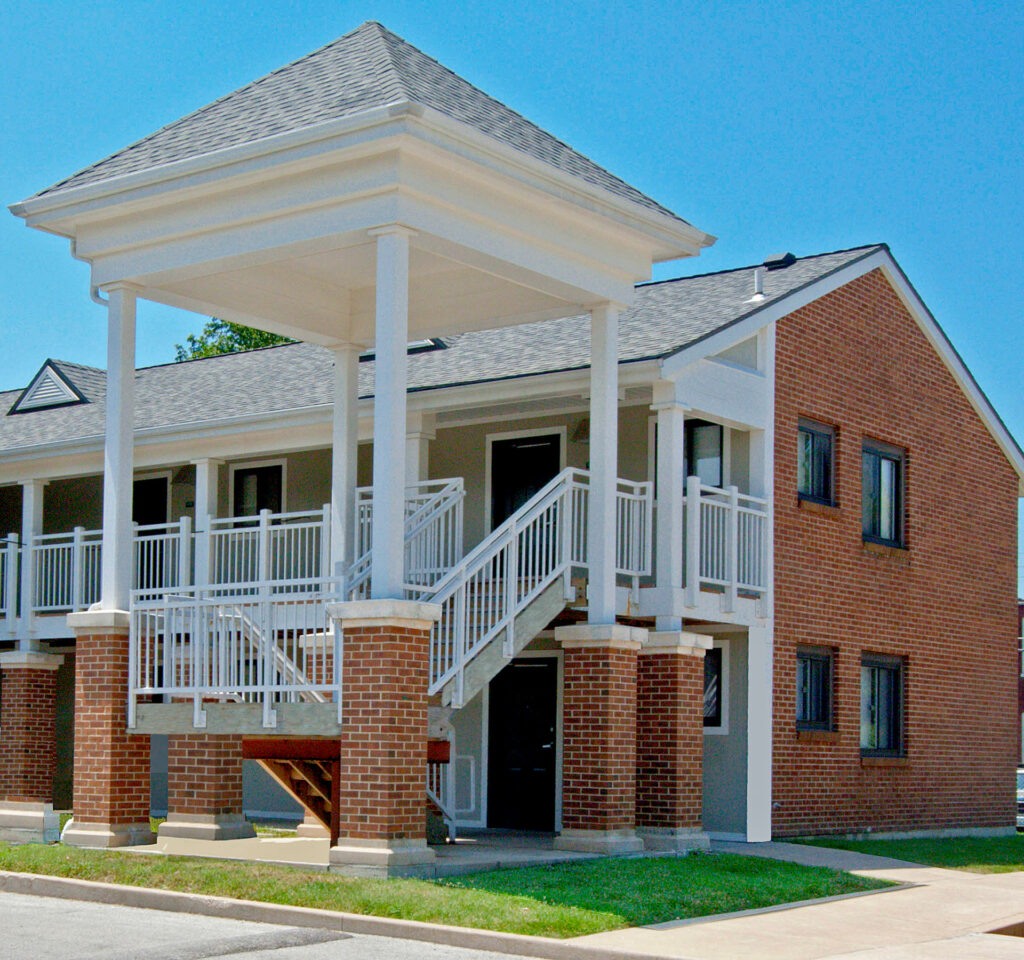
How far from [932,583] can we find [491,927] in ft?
43.2

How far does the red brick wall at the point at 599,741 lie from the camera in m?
15.0

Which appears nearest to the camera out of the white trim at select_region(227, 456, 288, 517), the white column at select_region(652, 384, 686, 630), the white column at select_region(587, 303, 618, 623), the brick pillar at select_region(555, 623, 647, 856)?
the brick pillar at select_region(555, 623, 647, 856)

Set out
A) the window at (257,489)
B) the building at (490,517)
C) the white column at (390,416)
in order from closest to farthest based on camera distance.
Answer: the white column at (390,416) < the building at (490,517) < the window at (257,489)

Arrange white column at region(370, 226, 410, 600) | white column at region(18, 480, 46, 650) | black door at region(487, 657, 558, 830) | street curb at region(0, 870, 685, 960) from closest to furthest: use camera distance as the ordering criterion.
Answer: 1. street curb at region(0, 870, 685, 960)
2. white column at region(370, 226, 410, 600)
3. black door at region(487, 657, 558, 830)
4. white column at region(18, 480, 46, 650)

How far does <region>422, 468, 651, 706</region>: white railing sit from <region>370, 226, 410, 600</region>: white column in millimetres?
789

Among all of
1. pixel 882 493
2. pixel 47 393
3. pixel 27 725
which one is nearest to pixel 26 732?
pixel 27 725

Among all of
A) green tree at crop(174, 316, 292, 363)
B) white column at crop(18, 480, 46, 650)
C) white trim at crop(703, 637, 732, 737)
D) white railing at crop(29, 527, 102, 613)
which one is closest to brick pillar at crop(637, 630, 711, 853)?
white trim at crop(703, 637, 732, 737)

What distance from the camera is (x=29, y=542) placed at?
21906 millimetres

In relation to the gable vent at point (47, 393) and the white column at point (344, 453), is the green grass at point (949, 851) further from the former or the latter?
the gable vent at point (47, 393)

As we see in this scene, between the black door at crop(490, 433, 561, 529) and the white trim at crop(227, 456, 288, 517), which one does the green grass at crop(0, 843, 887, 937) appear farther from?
the white trim at crop(227, 456, 288, 517)

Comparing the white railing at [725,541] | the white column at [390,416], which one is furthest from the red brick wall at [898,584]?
the white column at [390,416]

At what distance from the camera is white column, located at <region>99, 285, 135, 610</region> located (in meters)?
15.4

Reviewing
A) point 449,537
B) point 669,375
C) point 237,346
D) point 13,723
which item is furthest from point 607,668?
point 237,346

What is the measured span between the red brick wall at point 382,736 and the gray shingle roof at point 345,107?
14.9ft
